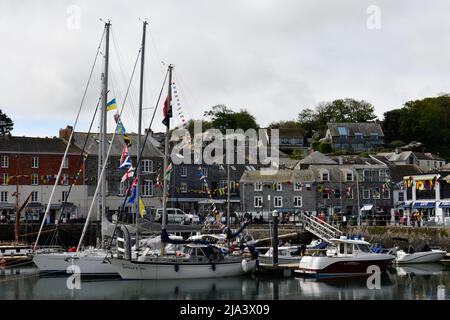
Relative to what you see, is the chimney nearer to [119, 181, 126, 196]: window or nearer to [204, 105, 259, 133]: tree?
[119, 181, 126, 196]: window

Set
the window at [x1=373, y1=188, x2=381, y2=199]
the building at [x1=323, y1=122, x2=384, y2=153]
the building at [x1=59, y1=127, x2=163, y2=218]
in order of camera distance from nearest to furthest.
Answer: the building at [x1=59, y1=127, x2=163, y2=218] → the window at [x1=373, y1=188, x2=381, y2=199] → the building at [x1=323, y1=122, x2=384, y2=153]

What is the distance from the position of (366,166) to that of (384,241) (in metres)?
22.8

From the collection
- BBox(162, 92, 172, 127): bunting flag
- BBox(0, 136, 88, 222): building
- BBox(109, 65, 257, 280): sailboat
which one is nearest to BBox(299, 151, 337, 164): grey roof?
BBox(0, 136, 88, 222): building

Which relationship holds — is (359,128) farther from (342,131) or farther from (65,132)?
(65,132)

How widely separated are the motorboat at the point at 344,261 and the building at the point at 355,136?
81820mm

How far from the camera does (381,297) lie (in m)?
36.6

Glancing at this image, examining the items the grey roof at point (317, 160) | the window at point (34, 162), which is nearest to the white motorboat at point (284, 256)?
the window at point (34, 162)

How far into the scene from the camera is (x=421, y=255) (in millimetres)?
52062

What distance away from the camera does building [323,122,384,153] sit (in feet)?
414

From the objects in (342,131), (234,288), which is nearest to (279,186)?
(234,288)

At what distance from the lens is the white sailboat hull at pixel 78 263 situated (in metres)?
42.6

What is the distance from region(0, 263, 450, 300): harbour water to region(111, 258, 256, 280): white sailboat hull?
39 cm

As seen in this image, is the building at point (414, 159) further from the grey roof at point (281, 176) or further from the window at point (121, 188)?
the window at point (121, 188)
